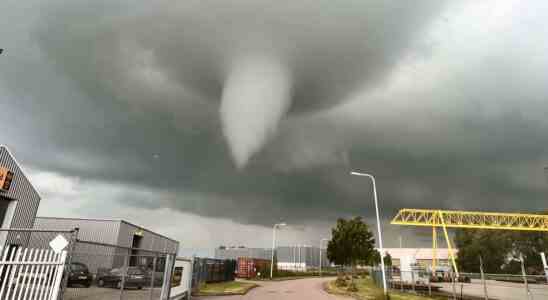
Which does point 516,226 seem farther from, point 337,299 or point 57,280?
point 57,280

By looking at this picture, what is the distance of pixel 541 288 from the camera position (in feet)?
138

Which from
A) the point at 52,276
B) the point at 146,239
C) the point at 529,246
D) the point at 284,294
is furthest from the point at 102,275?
the point at 529,246

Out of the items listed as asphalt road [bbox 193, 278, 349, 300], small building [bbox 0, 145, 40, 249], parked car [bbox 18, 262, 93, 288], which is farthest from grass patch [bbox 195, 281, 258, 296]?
small building [bbox 0, 145, 40, 249]

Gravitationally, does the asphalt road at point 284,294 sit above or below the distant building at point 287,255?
below

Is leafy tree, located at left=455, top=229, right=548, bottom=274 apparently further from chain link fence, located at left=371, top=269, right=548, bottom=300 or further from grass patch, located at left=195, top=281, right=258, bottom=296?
grass patch, located at left=195, top=281, right=258, bottom=296

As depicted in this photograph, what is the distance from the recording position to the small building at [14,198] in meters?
20.1

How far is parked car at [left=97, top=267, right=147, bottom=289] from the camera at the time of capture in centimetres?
1379

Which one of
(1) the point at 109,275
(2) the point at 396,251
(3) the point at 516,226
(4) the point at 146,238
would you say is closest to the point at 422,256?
(2) the point at 396,251

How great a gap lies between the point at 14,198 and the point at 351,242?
33.6 meters

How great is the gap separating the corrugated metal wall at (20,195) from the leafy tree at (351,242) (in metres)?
31.6

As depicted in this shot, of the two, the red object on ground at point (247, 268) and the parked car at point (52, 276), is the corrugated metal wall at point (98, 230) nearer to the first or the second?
the parked car at point (52, 276)

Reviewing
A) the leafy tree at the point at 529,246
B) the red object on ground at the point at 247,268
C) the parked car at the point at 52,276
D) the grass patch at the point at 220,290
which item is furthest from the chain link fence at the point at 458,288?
the leafy tree at the point at 529,246

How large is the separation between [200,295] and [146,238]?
23238mm

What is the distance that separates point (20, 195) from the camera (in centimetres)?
2225
